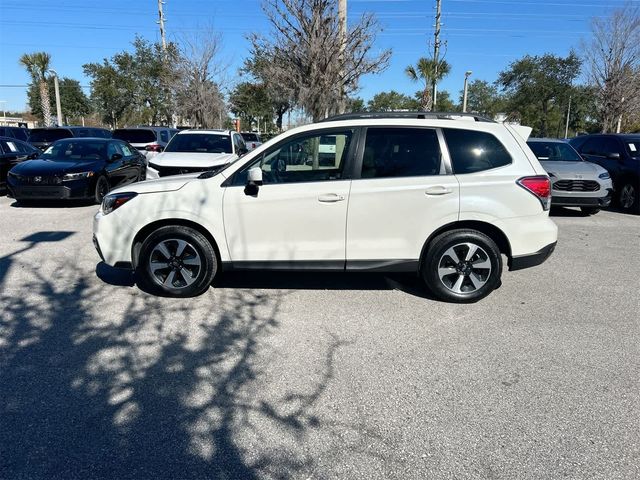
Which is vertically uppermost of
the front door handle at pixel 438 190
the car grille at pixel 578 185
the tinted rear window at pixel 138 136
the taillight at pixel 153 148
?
the tinted rear window at pixel 138 136

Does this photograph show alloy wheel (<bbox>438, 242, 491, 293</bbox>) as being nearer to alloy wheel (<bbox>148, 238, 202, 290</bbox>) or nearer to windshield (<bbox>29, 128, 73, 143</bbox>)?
alloy wheel (<bbox>148, 238, 202, 290</bbox>)

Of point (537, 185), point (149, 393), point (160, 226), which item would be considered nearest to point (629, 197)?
point (537, 185)

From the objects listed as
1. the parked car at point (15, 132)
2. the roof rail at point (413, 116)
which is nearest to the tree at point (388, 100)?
the parked car at point (15, 132)

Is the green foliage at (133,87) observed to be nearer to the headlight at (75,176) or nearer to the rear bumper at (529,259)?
the headlight at (75,176)

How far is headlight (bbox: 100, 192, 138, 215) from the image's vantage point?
16.3 feet

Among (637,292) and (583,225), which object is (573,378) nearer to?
(637,292)

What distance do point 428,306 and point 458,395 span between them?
1713mm

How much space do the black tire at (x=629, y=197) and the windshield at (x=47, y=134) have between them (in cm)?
1876

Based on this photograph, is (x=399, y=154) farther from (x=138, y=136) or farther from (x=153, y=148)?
(x=138, y=136)

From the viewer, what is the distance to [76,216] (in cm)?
961

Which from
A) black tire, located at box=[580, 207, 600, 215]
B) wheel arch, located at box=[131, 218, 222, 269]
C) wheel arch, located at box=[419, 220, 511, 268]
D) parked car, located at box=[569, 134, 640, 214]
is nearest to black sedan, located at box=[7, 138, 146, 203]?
wheel arch, located at box=[131, 218, 222, 269]

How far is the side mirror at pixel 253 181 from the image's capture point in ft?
15.0

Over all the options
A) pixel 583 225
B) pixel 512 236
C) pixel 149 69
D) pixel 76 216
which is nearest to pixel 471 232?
pixel 512 236

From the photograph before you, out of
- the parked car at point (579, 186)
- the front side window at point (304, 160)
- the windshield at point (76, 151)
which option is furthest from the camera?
the windshield at point (76, 151)
